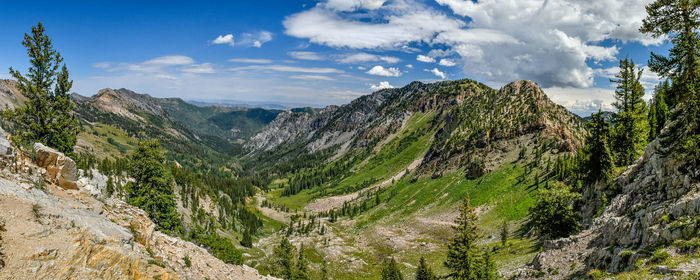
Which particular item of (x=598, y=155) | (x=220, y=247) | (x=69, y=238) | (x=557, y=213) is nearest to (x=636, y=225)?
(x=557, y=213)

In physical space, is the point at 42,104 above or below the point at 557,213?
above

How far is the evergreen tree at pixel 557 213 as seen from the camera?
41.2 m

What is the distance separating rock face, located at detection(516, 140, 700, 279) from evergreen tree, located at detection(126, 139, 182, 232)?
145 feet

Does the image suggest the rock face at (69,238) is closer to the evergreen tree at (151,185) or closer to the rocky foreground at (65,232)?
the rocky foreground at (65,232)

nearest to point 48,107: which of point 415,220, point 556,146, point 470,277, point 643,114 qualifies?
point 470,277

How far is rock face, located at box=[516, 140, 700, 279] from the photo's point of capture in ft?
64.0

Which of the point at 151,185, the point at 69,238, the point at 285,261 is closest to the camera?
the point at 69,238

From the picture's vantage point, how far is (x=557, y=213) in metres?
41.8

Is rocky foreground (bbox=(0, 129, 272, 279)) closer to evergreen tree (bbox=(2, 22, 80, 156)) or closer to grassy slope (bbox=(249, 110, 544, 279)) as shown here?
evergreen tree (bbox=(2, 22, 80, 156))

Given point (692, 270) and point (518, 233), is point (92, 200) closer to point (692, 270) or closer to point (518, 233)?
point (692, 270)

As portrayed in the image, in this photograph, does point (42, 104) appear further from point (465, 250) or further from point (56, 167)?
point (465, 250)

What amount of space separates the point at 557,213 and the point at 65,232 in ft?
166

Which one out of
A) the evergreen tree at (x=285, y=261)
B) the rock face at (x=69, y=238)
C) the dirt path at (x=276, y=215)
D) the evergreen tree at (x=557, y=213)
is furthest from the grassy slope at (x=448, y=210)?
the dirt path at (x=276, y=215)

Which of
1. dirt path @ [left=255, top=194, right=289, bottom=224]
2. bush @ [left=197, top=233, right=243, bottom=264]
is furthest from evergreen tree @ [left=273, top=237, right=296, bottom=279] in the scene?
dirt path @ [left=255, top=194, right=289, bottom=224]
